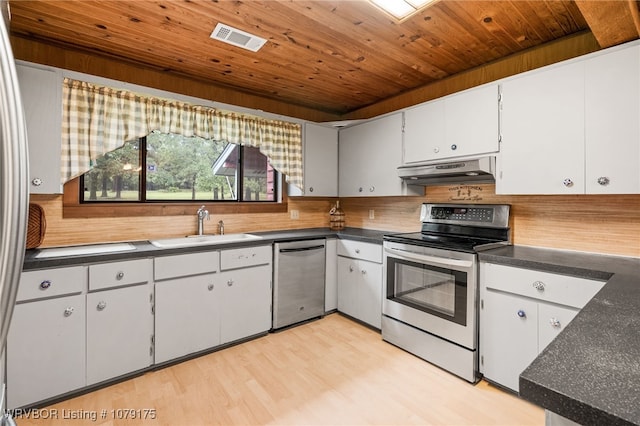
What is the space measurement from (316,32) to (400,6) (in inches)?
23.1

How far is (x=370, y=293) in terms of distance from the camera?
3064 mm

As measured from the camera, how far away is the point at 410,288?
263cm

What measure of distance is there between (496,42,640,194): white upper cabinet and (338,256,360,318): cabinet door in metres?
1.52

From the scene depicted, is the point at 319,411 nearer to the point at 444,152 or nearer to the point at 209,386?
the point at 209,386

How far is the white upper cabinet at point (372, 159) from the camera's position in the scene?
10.2ft

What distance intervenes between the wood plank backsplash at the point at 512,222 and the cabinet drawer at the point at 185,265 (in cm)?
55

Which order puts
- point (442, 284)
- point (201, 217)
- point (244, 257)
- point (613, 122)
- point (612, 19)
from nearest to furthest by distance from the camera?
point (612, 19)
point (613, 122)
point (442, 284)
point (244, 257)
point (201, 217)

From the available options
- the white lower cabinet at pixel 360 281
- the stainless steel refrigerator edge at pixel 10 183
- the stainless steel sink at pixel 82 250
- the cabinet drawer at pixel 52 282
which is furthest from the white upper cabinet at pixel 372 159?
the stainless steel refrigerator edge at pixel 10 183

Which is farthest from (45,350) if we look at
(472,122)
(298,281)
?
(472,122)

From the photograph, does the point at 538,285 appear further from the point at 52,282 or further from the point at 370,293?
the point at 52,282

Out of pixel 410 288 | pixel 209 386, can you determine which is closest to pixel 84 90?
pixel 209 386

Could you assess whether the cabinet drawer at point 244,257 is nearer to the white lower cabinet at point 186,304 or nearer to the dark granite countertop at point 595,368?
the white lower cabinet at point 186,304

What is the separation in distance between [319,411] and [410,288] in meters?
1.18

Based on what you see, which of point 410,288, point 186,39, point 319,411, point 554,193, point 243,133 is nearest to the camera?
point 319,411
